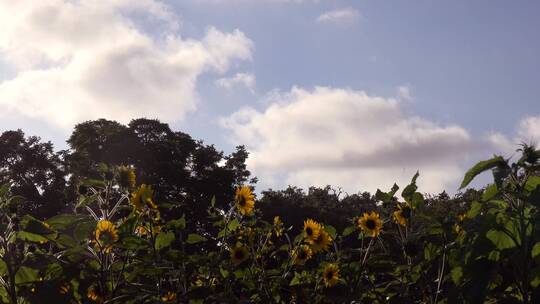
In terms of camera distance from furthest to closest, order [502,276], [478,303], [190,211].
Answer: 1. [190,211]
2. [502,276]
3. [478,303]

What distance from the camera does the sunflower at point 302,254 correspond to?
500cm

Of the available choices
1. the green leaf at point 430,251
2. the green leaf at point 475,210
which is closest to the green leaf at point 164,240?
the green leaf at point 430,251

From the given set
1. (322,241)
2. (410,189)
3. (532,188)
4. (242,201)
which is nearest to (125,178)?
(242,201)

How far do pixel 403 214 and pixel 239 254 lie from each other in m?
1.23

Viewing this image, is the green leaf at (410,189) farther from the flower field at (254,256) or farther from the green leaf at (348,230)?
the green leaf at (348,230)

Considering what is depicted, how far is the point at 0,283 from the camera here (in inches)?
130

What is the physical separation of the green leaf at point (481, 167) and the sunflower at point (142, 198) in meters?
1.83

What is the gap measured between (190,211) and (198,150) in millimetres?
5753

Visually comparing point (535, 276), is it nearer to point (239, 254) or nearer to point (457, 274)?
point (457, 274)

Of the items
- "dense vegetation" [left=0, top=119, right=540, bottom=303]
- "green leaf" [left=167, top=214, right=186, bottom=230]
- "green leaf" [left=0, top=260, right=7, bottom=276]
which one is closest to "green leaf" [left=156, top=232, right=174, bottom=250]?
"dense vegetation" [left=0, top=119, right=540, bottom=303]

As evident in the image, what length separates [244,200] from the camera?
Result: 558cm

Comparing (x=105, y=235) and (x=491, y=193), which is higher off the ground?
(x=491, y=193)

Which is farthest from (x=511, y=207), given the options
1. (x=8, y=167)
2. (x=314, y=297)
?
(x=8, y=167)

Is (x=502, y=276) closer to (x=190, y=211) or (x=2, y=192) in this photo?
(x=2, y=192)
